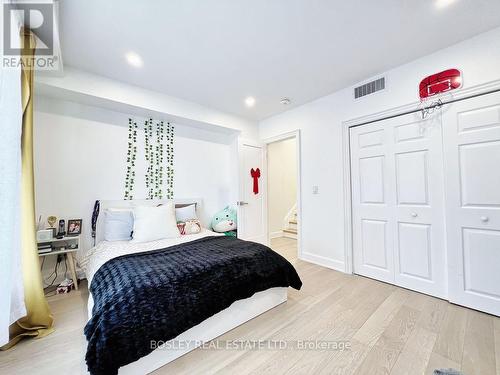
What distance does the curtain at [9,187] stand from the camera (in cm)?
131

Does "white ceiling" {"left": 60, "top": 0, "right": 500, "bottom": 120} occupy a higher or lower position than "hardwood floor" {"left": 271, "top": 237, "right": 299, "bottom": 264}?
higher

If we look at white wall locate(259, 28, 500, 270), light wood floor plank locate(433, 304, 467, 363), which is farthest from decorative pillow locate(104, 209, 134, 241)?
light wood floor plank locate(433, 304, 467, 363)

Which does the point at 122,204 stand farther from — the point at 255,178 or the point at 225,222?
the point at 255,178

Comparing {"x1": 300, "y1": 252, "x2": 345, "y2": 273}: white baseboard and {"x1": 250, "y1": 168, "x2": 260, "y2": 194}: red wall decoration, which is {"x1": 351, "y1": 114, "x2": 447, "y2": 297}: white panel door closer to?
{"x1": 300, "y1": 252, "x2": 345, "y2": 273}: white baseboard

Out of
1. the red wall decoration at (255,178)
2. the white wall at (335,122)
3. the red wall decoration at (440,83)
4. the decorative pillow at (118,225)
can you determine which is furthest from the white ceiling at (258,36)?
the decorative pillow at (118,225)

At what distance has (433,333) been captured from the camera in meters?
1.63

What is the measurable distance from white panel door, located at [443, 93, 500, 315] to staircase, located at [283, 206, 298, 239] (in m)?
3.13

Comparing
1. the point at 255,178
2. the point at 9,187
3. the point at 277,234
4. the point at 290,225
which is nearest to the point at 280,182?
the point at 290,225

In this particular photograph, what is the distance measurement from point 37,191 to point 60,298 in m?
1.23

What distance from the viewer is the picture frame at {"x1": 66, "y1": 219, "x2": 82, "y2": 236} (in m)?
2.45

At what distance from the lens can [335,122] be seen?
2982mm

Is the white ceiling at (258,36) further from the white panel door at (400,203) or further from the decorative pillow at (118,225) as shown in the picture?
the decorative pillow at (118,225)

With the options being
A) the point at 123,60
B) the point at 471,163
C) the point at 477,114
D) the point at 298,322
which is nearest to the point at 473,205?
the point at 471,163

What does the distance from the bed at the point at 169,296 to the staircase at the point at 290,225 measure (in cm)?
295
